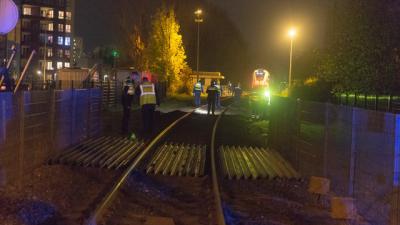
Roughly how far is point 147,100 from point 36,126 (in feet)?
24.8

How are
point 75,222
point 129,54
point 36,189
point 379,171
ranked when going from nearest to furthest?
point 75,222
point 379,171
point 36,189
point 129,54

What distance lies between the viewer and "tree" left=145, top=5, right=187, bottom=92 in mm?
54750

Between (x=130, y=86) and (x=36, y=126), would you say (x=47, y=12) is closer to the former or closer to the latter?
(x=130, y=86)

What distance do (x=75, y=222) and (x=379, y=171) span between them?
4342 mm

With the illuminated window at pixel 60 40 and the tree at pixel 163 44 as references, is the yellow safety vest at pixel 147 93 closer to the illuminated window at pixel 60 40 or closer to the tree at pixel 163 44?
the tree at pixel 163 44

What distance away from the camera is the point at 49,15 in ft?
409

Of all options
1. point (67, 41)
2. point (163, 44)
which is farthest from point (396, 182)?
point (67, 41)

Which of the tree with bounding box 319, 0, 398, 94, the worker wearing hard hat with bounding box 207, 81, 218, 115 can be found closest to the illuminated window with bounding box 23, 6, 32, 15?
the worker wearing hard hat with bounding box 207, 81, 218, 115

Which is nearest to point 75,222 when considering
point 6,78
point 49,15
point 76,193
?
point 76,193

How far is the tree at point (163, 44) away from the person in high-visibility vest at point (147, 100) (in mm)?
35313

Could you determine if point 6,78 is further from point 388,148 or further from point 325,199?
point 388,148

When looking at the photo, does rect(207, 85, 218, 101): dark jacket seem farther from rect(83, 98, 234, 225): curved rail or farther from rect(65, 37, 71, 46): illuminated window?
rect(65, 37, 71, 46): illuminated window

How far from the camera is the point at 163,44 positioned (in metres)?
54.6

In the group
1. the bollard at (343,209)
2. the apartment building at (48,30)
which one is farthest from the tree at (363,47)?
the apartment building at (48,30)
